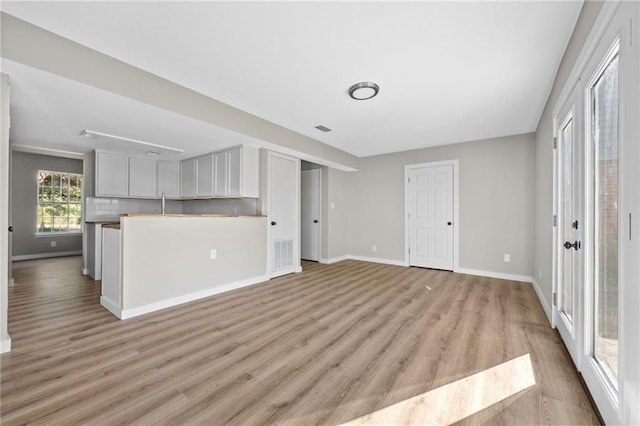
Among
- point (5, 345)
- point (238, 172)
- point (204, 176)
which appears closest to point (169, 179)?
point (204, 176)

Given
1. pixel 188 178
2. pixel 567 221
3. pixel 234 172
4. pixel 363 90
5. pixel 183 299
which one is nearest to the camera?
pixel 567 221

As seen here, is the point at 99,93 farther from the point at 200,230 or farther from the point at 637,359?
the point at 637,359

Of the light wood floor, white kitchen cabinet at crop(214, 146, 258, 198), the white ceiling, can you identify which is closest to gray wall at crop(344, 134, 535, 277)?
the white ceiling

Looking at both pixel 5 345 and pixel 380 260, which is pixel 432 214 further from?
pixel 5 345

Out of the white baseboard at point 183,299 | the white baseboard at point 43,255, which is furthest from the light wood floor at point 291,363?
the white baseboard at point 43,255

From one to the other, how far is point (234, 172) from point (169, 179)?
1.92 metres

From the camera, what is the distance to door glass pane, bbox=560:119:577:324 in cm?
217

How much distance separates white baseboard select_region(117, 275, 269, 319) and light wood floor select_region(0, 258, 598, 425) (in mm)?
113

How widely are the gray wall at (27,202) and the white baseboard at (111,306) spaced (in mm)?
5135

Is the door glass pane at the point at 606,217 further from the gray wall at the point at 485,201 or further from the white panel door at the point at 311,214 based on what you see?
the white panel door at the point at 311,214

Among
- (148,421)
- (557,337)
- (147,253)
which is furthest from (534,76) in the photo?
(147,253)

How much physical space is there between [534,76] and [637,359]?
255 centimetres

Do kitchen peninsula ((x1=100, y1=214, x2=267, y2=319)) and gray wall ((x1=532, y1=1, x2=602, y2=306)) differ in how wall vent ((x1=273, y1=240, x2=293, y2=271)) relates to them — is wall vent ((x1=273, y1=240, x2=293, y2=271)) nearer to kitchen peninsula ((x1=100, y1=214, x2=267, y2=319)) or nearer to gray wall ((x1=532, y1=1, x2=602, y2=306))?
kitchen peninsula ((x1=100, y1=214, x2=267, y2=319))

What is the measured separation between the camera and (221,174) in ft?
14.5
